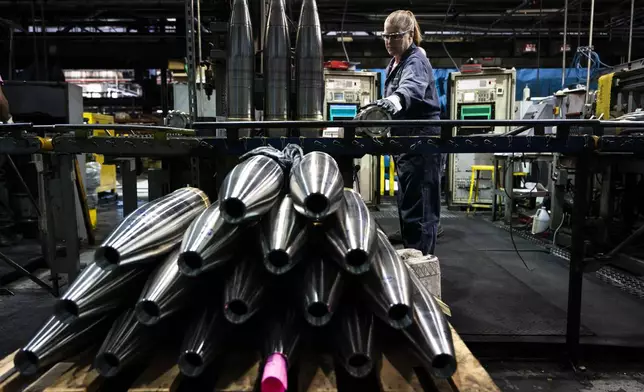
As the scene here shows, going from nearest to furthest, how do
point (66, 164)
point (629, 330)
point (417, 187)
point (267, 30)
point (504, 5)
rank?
point (66, 164)
point (267, 30)
point (629, 330)
point (417, 187)
point (504, 5)

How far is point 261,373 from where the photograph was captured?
1062 mm

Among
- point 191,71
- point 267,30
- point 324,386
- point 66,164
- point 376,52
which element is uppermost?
point 376,52

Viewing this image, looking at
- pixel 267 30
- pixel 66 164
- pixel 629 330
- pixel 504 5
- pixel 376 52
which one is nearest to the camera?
pixel 66 164

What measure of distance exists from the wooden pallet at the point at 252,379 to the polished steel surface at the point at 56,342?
0.11 feet

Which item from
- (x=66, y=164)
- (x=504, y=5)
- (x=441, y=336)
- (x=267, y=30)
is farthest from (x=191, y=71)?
(x=504, y=5)

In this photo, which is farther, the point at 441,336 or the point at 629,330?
the point at 629,330

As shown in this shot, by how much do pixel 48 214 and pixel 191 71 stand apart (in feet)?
3.91

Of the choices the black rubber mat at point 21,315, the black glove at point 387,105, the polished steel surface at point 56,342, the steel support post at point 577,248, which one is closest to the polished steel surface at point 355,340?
the polished steel surface at point 56,342

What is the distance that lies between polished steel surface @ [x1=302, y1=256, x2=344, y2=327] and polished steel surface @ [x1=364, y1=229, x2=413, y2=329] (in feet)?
0.29

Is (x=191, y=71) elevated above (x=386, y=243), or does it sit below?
above

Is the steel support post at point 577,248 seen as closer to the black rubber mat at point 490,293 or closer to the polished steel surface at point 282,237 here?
the black rubber mat at point 490,293

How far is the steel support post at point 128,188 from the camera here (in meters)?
1.81

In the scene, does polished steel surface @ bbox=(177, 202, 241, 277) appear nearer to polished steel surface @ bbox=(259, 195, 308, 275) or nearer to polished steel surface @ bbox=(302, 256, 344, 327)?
polished steel surface @ bbox=(259, 195, 308, 275)

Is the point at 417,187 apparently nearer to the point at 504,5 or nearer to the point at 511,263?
the point at 511,263
